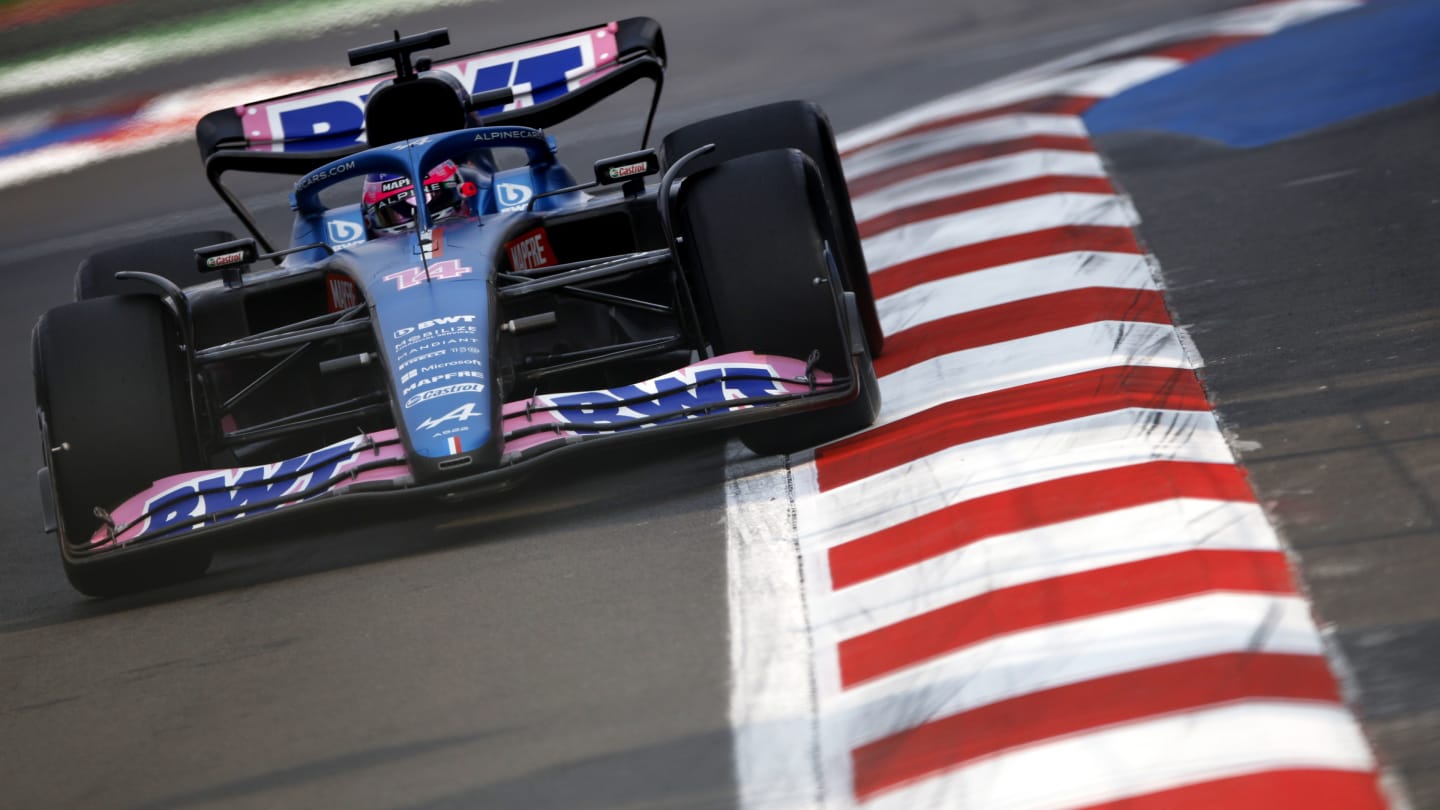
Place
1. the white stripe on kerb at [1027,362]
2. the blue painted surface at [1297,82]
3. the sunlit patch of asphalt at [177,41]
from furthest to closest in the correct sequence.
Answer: the sunlit patch of asphalt at [177,41]
the blue painted surface at [1297,82]
the white stripe on kerb at [1027,362]

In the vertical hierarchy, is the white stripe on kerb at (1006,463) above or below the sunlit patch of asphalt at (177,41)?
below

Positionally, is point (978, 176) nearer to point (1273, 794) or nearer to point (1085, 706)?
point (1085, 706)

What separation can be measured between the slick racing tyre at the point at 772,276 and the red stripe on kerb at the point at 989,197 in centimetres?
305

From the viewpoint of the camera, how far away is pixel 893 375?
718cm

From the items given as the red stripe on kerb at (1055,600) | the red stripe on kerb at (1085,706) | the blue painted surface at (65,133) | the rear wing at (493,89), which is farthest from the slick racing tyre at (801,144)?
the blue painted surface at (65,133)

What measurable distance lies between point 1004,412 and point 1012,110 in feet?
17.2

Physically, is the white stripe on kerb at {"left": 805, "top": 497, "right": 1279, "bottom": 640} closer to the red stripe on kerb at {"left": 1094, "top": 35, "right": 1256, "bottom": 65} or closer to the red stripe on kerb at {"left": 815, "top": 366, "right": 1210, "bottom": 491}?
the red stripe on kerb at {"left": 815, "top": 366, "right": 1210, "bottom": 491}

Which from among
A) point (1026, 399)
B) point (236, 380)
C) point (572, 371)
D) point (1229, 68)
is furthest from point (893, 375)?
point (1229, 68)

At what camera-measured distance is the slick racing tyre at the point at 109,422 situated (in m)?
6.16

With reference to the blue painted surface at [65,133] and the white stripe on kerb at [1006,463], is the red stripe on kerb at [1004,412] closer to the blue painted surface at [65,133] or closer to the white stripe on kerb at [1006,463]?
the white stripe on kerb at [1006,463]

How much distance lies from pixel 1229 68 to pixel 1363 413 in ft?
20.0

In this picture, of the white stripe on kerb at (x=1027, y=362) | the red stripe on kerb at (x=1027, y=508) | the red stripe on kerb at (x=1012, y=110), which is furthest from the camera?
the red stripe on kerb at (x=1012, y=110)

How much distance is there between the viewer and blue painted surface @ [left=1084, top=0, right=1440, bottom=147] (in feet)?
32.8

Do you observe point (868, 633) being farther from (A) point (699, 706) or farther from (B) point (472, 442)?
(B) point (472, 442)
